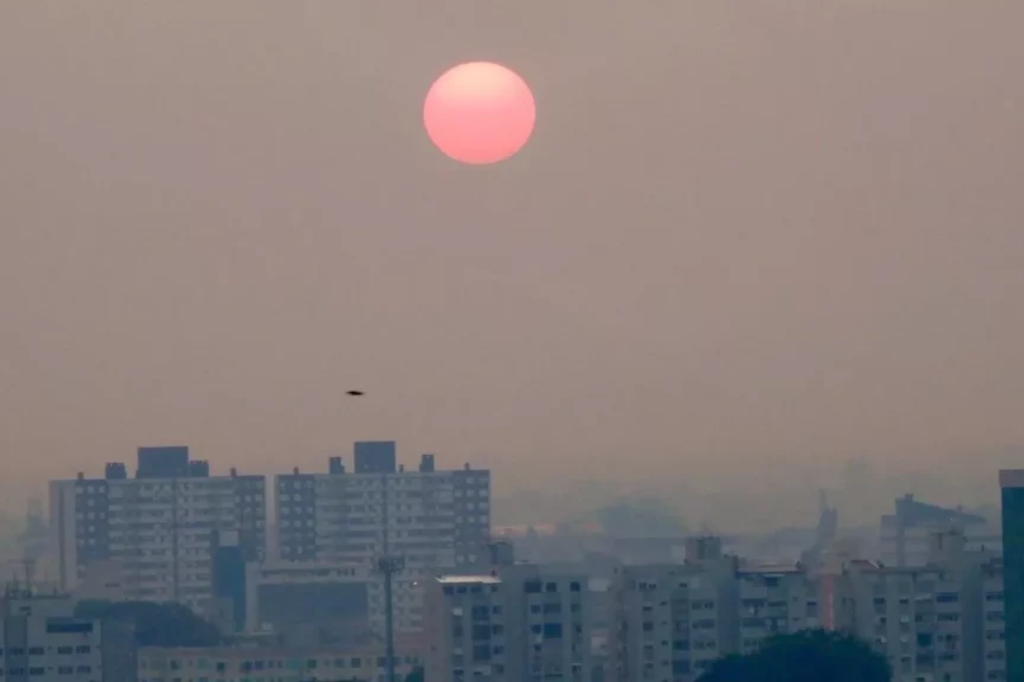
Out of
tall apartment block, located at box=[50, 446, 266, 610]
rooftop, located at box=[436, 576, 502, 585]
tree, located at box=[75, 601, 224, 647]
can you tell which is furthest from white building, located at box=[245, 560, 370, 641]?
rooftop, located at box=[436, 576, 502, 585]

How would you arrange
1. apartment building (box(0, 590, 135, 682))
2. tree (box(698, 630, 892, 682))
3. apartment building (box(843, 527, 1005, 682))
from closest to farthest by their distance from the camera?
tree (box(698, 630, 892, 682))
apartment building (box(843, 527, 1005, 682))
apartment building (box(0, 590, 135, 682))

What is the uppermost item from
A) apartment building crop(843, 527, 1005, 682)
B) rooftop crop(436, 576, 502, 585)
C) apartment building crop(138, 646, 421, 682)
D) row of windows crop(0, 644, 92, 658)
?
rooftop crop(436, 576, 502, 585)

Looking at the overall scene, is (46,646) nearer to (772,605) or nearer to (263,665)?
(263,665)

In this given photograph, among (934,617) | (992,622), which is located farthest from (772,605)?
(992,622)

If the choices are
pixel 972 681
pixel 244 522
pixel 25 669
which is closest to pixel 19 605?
pixel 25 669

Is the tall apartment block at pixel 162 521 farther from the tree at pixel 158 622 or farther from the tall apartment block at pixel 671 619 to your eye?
the tall apartment block at pixel 671 619

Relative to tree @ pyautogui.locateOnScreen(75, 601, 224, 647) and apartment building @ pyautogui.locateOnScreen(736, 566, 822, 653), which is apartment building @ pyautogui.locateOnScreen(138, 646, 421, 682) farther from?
apartment building @ pyautogui.locateOnScreen(736, 566, 822, 653)

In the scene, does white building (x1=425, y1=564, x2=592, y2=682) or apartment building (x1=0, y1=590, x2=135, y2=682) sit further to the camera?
apartment building (x1=0, y1=590, x2=135, y2=682)

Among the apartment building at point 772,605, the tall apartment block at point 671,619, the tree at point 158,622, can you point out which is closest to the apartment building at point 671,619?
the tall apartment block at point 671,619
